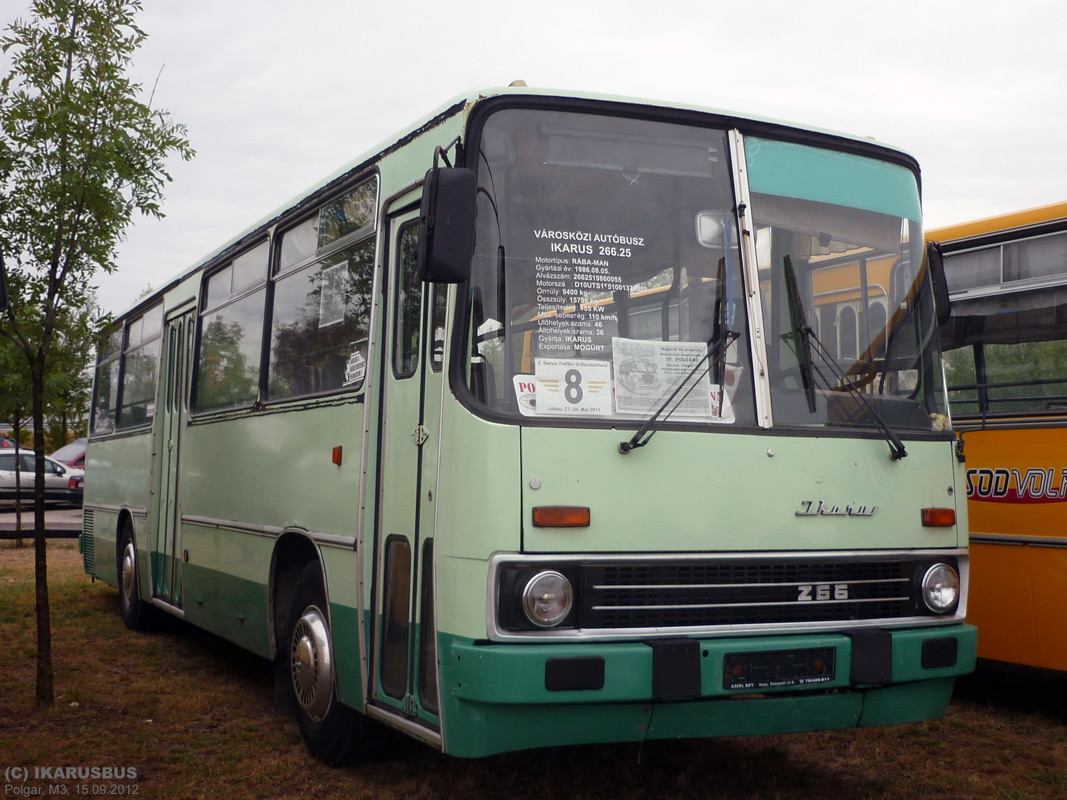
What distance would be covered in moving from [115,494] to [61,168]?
521 cm

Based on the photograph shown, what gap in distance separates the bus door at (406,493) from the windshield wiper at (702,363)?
0.83 metres

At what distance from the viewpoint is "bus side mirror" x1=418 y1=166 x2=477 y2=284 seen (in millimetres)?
4359

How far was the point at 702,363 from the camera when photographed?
474 centimetres

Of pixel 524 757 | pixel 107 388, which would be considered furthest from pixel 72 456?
pixel 524 757

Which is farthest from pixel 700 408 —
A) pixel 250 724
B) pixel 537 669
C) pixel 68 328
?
pixel 68 328

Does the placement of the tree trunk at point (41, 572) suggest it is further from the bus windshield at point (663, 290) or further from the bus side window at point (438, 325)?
the bus windshield at point (663, 290)

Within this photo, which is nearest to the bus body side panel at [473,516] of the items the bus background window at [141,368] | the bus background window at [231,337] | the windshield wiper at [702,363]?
the windshield wiper at [702,363]

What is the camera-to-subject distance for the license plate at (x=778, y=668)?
452 centimetres

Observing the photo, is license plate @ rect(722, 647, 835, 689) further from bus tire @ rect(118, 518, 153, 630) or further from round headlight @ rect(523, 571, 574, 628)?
bus tire @ rect(118, 518, 153, 630)

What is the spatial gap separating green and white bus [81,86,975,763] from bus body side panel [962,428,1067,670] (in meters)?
1.77

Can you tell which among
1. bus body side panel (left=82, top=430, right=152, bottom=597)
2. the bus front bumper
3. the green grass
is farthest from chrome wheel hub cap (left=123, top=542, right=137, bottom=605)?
the bus front bumper

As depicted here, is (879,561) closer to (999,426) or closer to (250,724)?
(999,426)

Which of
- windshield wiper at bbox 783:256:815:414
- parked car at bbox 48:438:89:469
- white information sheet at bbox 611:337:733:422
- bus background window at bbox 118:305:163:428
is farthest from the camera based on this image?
parked car at bbox 48:438:89:469

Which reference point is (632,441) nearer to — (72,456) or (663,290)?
(663,290)
